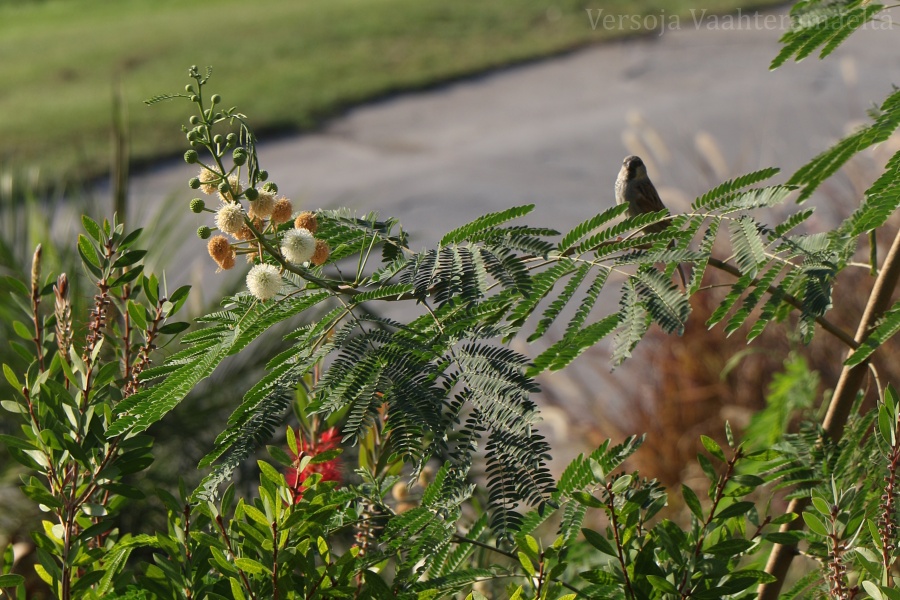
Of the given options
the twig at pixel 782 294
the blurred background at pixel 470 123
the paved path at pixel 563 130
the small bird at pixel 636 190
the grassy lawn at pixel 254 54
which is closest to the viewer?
the twig at pixel 782 294

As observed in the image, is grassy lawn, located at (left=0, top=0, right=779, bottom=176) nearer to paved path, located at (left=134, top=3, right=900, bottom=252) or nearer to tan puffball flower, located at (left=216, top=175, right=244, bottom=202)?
paved path, located at (left=134, top=3, right=900, bottom=252)

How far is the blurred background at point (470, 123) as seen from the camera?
3.56 m

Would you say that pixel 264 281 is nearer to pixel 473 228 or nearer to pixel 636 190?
pixel 473 228

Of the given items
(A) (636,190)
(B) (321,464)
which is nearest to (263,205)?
(B) (321,464)

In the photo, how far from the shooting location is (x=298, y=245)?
2.89 feet

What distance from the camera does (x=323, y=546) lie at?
879 mm

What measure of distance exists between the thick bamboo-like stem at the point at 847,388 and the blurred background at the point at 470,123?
5.10ft

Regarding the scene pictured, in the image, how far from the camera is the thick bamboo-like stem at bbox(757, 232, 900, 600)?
1072mm

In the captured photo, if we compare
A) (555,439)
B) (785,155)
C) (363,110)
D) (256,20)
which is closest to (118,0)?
(256,20)

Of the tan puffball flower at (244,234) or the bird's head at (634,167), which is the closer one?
the tan puffball flower at (244,234)

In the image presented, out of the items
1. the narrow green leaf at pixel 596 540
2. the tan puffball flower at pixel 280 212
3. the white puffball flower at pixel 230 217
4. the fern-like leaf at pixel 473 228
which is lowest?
the narrow green leaf at pixel 596 540

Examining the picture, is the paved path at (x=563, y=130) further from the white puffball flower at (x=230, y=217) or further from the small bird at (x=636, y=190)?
the white puffball flower at (x=230, y=217)

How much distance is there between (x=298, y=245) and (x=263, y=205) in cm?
6

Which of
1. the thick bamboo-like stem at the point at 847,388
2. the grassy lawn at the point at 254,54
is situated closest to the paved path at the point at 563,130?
the grassy lawn at the point at 254,54
